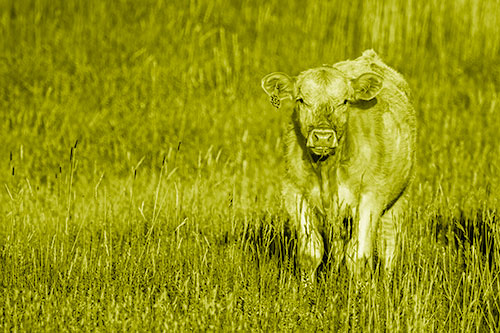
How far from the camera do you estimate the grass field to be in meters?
5.35

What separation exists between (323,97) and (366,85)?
17.6 inches

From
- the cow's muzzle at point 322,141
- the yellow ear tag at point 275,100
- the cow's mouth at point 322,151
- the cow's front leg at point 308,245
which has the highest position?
the yellow ear tag at point 275,100

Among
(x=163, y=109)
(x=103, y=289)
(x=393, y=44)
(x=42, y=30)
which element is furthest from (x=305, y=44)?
(x=103, y=289)

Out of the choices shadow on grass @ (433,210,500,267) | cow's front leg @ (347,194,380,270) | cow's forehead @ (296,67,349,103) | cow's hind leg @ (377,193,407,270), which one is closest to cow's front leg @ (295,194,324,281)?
cow's front leg @ (347,194,380,270)

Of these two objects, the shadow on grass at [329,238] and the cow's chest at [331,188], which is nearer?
the shadow on grass at [329,238]

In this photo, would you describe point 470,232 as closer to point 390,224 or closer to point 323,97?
point 390,224

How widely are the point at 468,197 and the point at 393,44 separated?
5.07m

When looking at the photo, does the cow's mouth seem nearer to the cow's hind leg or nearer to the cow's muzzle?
the cow's muzzle

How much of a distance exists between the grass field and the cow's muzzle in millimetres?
548

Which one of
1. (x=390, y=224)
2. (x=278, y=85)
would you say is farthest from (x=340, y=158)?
(x=390, y=224)

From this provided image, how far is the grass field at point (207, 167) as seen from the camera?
5.35 meters

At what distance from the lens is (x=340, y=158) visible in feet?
21.1

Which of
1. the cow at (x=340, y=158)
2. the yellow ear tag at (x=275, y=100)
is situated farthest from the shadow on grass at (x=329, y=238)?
the yellow ear tag at (x=275, y=100)

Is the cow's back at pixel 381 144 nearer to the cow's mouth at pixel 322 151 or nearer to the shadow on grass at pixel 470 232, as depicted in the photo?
the cow's mouth at pixel 322 151
